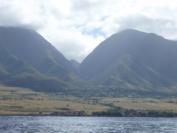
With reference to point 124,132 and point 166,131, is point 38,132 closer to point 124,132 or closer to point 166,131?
point 124,132

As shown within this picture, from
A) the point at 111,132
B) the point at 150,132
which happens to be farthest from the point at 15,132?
the point at 150,132

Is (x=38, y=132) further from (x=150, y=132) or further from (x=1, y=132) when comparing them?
(x=150, y=132)

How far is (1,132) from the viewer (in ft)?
514

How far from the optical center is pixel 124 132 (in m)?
176

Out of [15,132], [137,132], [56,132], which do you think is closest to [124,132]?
[137,132]

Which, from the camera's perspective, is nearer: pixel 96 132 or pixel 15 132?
pixel 15 132

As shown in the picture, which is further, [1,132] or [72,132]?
[72,132]

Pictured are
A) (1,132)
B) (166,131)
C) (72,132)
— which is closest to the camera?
(1,132)

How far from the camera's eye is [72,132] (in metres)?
167

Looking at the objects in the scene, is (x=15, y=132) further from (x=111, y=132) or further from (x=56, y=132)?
(x=111, y=132)

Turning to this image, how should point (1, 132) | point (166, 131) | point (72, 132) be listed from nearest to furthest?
point (1, 132) < point (72, 132) < point (166, 131)

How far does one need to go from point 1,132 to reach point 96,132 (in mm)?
35838

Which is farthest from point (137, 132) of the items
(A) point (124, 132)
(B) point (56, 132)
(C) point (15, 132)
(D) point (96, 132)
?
(C) point (15, 132)

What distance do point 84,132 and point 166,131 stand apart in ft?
120
